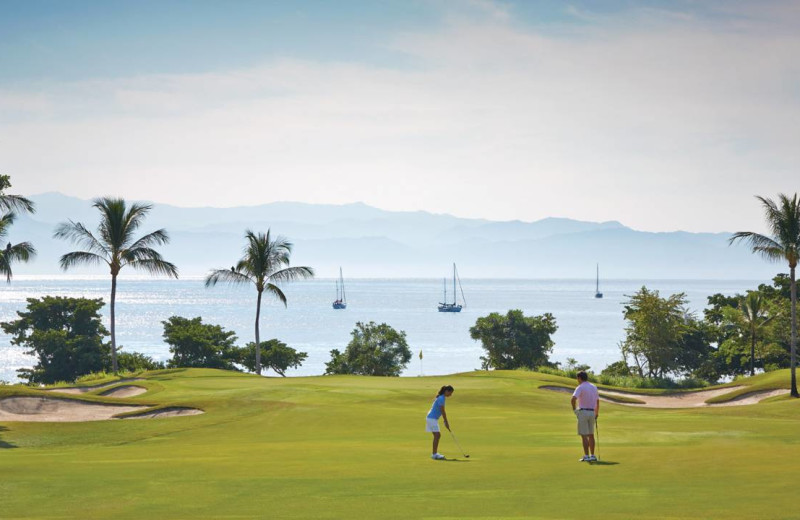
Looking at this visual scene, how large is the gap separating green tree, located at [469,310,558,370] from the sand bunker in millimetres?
30666

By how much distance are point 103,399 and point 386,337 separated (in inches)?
1650

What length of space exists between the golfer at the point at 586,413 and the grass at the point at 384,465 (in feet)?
1.59

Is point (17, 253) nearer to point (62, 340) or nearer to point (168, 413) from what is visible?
point (168, 413)

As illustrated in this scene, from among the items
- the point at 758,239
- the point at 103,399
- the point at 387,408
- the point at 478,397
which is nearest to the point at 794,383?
the point at 758,239

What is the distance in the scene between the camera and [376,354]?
251 feet

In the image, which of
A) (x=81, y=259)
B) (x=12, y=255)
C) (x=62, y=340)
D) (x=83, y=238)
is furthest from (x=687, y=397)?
(x=62, y=340)

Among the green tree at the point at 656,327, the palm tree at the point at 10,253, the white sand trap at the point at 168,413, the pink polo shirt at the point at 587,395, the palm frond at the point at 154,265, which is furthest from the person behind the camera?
the green tree at the point at 656,327

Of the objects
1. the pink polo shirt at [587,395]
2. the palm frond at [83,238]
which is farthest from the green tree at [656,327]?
the pink polo shirt at [587,395]

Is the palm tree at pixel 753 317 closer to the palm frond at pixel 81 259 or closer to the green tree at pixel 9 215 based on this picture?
the palm frond at pixel 81 259

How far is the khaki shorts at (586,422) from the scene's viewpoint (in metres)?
20.0

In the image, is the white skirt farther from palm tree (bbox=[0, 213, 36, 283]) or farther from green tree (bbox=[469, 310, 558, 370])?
green tree (bbox=[469, 310, 558, 370])

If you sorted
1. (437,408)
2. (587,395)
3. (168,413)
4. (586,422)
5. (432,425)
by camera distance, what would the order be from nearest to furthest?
(586,422) → (587,395) → (432,425) → (437,408) → (168,413)

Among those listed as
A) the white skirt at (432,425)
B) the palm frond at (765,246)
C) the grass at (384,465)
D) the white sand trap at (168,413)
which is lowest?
the white sand trap at (168,413)

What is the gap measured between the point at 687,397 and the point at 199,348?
46.8 meters
